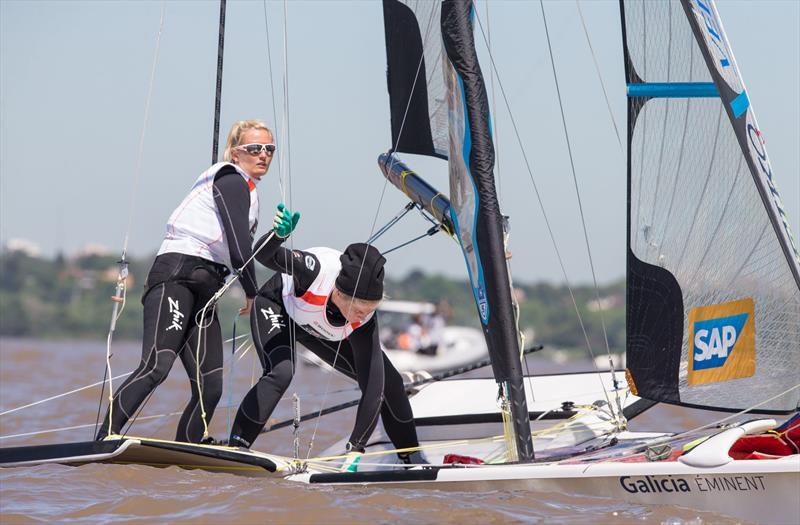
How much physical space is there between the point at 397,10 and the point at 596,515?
2852 millimetres

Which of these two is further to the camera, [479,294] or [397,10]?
[397,10]

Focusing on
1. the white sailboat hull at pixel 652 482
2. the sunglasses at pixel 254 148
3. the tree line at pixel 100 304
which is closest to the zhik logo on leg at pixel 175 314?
the sunglasses at pixel 254 148

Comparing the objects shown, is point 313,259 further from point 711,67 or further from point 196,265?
point 711,67

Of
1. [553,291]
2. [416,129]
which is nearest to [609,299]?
[553,291]

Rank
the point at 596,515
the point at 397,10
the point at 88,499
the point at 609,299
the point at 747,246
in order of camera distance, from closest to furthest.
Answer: the point at 596,515 < the point at 88,499 < the point at 747,246 < the point at 397,10 < the point at 609,299

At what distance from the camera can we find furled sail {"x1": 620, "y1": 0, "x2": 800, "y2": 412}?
157 inches

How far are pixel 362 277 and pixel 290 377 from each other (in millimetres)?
510

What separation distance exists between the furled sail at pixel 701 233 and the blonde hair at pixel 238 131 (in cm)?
154

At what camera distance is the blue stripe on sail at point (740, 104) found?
402cm

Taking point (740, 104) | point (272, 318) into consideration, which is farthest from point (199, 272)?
point (740, 104)

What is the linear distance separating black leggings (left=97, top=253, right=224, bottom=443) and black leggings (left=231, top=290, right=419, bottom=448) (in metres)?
0.17

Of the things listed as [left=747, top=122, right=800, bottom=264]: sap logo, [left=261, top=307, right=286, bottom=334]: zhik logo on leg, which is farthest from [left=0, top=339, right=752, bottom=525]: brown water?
[left=747, top=122, right=800, bottom=264]: sap logo

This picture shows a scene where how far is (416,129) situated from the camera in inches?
210

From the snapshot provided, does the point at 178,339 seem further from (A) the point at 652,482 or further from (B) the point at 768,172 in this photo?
(B) the point at 768,172
